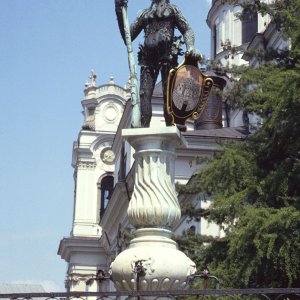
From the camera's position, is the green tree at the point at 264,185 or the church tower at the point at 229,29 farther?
the church tower at the point at 229,29

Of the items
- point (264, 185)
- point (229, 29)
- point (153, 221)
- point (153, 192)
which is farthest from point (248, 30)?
point (153, 221)

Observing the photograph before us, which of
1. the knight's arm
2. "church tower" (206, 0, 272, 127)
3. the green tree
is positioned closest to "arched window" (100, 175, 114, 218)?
"church tower" (206, 0, 272, 127)

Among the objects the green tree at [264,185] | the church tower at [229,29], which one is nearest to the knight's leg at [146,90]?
the green tree at [264,185]

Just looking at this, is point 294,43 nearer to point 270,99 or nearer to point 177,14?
point 270,99

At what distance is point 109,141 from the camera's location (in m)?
58.4

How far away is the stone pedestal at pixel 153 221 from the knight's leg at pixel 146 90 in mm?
591

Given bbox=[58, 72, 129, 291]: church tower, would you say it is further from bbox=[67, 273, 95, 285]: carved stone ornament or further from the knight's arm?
the knight's arm

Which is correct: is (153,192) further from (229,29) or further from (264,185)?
(229,29)

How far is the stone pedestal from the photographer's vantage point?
745 cm

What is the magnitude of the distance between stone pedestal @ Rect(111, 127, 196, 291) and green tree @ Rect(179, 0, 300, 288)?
299 inches

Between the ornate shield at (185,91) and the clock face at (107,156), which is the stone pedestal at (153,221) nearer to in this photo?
the ornate shield at (185,91)

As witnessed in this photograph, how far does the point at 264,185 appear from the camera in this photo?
1694 centimetres

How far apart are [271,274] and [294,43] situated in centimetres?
519

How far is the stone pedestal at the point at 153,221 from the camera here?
7.45m
